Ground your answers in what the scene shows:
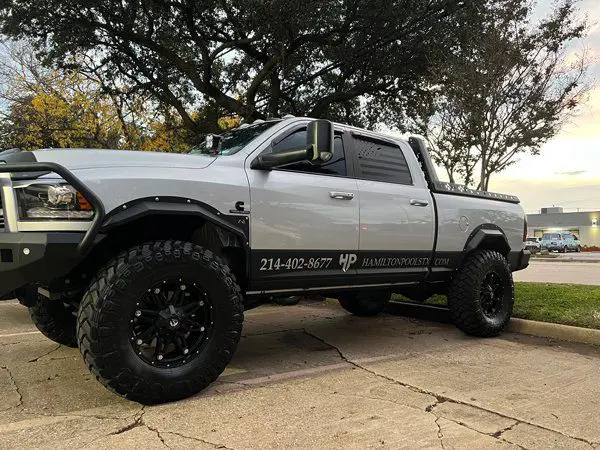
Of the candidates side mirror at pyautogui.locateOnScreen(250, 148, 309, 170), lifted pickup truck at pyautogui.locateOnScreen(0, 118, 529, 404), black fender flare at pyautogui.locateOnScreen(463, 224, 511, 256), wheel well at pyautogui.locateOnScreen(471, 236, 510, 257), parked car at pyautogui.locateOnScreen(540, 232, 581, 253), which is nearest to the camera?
lifted pickup truck at pyautogui.locateOnScreen(0, 118, 529, 404)

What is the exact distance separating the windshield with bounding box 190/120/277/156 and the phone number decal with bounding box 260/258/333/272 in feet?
3.11

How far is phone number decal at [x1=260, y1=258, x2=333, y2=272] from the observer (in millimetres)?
4059

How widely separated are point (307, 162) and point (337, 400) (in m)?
1.95

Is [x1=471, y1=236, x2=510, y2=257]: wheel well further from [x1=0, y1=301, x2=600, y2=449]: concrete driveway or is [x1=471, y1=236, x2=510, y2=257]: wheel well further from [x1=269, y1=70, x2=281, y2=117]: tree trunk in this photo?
[x1=269, y1=70, x2=281, y2=117]: tree trunk

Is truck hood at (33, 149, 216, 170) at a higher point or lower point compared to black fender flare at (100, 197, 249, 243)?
higher

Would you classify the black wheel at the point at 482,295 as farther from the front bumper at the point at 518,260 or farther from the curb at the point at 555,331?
the front bumper at the point at 518,260

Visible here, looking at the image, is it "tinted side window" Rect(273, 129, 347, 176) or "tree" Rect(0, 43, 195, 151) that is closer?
"tinted side window" Rect(273, 129, 347, 176)

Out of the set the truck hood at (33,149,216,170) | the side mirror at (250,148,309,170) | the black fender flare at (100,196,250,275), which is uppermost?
the side mirror at (250,148,309,170)

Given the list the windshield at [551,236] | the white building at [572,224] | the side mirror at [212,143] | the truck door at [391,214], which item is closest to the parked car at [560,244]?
the windshield at [551,236]

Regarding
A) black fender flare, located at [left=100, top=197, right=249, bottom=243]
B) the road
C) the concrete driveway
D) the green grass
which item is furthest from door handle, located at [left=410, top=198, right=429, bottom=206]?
the road

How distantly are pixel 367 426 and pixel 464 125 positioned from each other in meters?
8.39

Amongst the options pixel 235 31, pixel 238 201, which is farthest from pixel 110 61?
pixel 238 201

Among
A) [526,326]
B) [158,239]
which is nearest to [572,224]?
[526,326]

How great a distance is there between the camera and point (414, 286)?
18.0 feet
